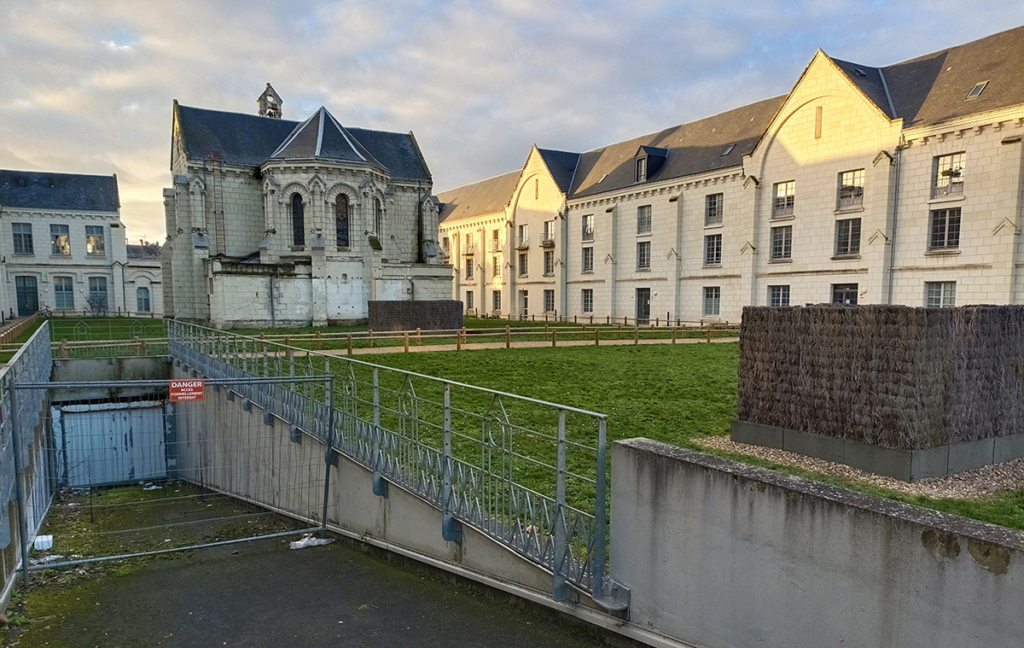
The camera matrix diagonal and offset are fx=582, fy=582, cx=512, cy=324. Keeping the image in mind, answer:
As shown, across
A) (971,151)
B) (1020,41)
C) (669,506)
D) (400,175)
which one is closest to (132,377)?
(669,506)

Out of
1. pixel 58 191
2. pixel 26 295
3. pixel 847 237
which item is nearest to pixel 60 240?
pixel 58 191

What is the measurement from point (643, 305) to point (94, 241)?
46.9 metres

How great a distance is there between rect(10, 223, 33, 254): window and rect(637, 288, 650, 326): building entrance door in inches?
1959

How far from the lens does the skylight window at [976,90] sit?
25969 mm

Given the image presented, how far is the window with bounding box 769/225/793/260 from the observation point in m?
32.6

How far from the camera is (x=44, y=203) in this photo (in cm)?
4888

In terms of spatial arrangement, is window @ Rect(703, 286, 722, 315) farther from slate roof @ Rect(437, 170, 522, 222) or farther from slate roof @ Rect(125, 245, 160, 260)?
slate roof @ Rect(125, 245, 160, 260)

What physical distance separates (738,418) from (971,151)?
25098 mm

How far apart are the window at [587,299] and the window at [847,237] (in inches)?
749

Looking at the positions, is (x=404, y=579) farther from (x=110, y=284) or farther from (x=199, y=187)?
(x=110, y=284)

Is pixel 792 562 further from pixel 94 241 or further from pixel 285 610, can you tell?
pixel 94 241

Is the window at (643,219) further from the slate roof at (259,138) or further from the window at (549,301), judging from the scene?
the slate roof at (259,138)

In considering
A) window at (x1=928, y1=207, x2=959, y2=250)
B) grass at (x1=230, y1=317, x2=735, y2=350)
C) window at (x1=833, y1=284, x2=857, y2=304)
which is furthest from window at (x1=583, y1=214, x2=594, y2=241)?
window at (x1=928, y1=207, x2=959, y2=250)

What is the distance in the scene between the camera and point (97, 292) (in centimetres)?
5094
